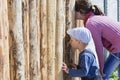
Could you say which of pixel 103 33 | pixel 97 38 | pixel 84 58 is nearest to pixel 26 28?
pixel 84 58

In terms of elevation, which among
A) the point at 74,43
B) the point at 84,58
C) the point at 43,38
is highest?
the point at 43,38

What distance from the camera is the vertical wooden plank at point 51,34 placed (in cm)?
482

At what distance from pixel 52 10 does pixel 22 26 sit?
0.66 meters

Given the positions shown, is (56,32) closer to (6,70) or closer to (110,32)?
(110,32)

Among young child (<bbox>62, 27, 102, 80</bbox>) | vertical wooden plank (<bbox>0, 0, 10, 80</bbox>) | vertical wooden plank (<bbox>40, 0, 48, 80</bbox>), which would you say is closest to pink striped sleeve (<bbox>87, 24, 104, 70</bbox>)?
young child (<bbox>62, 27, 102, 80</bbox>)

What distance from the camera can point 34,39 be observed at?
450cm

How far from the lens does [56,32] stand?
5055 millimetres

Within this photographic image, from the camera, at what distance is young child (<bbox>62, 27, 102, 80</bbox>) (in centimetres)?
476

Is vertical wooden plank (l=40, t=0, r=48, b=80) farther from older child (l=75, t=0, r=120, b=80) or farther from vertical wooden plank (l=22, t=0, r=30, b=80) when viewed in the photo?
older child (l=75, t=0, r=120, b=80)

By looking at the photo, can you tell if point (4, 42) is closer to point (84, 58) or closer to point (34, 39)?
point (34, 39)

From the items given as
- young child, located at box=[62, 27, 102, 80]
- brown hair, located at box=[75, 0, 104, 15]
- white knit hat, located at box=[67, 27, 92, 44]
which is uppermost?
brown hair, located at box=[75, 0, 104, 15]

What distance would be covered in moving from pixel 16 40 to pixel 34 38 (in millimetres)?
392

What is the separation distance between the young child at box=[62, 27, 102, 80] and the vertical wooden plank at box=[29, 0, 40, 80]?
445 millimetres

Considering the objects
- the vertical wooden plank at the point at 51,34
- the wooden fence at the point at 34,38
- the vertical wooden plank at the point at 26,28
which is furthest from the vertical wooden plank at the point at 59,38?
the vertical wooden plank at the point at 26,28
